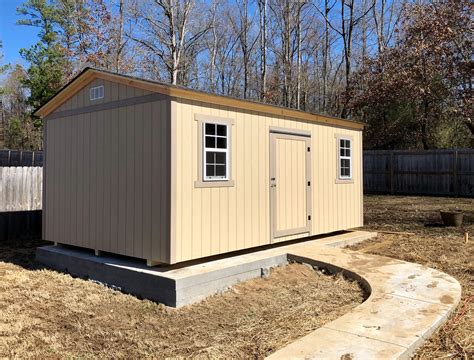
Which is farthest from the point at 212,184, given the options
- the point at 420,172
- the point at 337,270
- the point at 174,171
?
the point at 420,172

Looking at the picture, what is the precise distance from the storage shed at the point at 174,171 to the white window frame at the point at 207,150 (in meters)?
0.01

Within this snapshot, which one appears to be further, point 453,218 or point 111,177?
point 453,218

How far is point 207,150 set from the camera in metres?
5.98

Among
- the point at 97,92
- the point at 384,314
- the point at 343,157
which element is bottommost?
the point at 384,314

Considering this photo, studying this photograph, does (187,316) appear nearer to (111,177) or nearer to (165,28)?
(111,177)

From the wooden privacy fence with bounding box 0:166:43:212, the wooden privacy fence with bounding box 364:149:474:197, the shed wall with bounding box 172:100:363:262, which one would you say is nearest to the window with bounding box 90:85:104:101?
the shed wall with bounding box 172:100:363:262

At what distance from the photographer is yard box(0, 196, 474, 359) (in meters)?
3.88

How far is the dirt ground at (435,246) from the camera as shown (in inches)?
147

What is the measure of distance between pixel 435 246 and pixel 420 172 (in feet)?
37.8

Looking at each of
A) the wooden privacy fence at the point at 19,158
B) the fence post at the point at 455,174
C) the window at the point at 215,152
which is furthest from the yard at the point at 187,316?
the fence post at the point at 455,174

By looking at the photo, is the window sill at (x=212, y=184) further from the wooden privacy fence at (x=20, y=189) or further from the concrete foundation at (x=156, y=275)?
the wooden privacy fence at (x=20, y=189)

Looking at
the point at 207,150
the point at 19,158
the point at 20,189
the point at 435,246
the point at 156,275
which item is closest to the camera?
the point at 156,275

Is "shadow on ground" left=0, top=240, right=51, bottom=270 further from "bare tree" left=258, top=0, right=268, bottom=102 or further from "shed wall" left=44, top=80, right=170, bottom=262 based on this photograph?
"bare tree" left=258, top=0, right=268, bottom=102

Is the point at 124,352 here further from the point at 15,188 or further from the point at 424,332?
the point at 15,188
